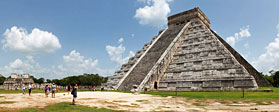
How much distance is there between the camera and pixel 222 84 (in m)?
17.3

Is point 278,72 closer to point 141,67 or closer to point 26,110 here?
point 141,67

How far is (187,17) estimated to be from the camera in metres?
31.7

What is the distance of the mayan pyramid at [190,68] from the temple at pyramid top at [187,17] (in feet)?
12.5

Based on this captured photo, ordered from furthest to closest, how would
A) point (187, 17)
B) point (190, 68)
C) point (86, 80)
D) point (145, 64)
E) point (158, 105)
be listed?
1. point (86, 80)
2. point (187, 17)
3. point (145, 64)
4. point (190, 68)
5. point (158, 105)

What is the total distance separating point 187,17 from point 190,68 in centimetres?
1392

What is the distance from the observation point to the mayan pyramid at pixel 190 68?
695 inches

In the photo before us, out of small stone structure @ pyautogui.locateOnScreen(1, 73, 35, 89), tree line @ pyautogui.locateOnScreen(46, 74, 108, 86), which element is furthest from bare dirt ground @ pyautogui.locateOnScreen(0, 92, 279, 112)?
tree line @ pyautogui.locateOnScreen(46, 74, 108, 86)

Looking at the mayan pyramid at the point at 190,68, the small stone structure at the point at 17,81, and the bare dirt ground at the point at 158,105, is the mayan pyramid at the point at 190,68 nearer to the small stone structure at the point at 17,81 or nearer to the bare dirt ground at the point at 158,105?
the bare dirt ground at the point at 158,105

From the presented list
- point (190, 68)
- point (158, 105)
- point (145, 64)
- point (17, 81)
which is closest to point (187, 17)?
point (145, 64)

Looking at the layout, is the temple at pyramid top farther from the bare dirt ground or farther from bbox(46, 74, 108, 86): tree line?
bbox(46, 74, 108, 86): tree line

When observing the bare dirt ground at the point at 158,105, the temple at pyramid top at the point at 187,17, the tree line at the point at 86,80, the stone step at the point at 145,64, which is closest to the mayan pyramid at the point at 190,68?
the stone step at the point at 145,64

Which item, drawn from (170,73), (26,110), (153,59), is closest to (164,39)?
(153,59)

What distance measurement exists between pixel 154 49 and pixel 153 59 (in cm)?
325

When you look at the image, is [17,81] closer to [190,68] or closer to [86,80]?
[86,80]
